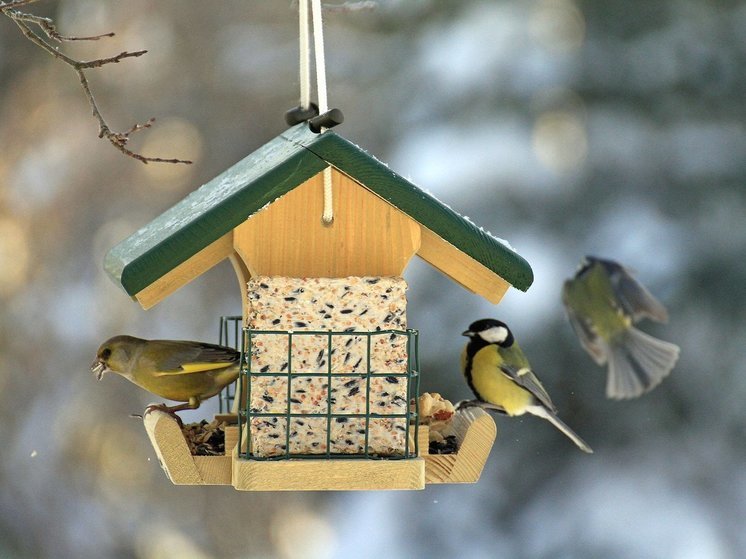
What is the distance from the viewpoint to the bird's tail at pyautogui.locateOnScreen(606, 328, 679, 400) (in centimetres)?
565

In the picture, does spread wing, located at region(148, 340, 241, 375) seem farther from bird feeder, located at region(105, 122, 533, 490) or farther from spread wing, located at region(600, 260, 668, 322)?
spread wing, located at region(600, 260, 668, 322)

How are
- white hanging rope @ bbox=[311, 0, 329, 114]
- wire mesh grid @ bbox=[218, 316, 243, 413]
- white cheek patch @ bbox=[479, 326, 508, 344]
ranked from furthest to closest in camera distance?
white cheek patch @ bbox=[479, 326, 508, 344] < wire mesh grid @ bbox=[218, 316, 243, 413] < white hanging rope @ bbox=[311, 0, 329, 114]

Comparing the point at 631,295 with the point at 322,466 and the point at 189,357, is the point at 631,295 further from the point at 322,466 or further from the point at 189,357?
the point at 322,466

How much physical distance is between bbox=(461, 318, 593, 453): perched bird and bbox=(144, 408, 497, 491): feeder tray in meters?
0.93

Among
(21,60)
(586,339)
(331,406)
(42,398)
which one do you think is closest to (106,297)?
(42,398)

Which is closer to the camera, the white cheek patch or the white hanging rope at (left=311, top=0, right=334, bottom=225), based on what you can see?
the white hanging rope at (left=311, top=0, right=334, bottom=225)

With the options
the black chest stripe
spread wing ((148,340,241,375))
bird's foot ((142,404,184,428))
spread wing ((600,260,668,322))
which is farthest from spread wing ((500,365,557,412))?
spread wing ((600,260,668,322))

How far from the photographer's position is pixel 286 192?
2.81 meters

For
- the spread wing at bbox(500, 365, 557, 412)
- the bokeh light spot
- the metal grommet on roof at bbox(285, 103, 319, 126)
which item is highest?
the bokeh light spot

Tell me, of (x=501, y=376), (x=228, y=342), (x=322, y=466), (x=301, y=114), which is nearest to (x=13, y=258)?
(x=228, y=342)

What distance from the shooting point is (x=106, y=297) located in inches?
259

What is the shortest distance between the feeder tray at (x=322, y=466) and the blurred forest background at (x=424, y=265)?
3.40 m

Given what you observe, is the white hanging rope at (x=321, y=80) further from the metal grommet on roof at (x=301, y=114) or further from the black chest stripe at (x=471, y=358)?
the black chest stripe at (x=471, y=358)

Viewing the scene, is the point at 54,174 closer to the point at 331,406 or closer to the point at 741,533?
the point at 331,406
